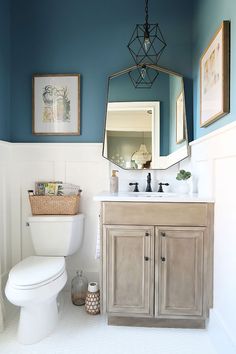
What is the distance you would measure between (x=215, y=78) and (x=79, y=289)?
193 cm

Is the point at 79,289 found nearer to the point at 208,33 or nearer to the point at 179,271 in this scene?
the point at 179,271

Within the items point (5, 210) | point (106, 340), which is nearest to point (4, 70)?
point (5, 210)

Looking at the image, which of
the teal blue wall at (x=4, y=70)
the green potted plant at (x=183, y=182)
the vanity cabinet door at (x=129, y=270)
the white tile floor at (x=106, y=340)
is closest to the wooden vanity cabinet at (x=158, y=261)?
the vanity cabinet door at (x=129, y=270)

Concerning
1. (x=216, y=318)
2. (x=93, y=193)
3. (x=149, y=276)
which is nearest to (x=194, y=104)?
(x=93, y=193)

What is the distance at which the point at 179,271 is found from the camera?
1.81 meters

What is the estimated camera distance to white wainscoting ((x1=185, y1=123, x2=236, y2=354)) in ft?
4.76

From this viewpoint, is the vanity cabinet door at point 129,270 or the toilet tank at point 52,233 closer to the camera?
the vanity cabinet door at point 129,270

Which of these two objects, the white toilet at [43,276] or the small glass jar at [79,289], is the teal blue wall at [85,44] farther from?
the small glass jar at [79,289]

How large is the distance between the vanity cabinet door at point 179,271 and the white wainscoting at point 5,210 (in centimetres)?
131

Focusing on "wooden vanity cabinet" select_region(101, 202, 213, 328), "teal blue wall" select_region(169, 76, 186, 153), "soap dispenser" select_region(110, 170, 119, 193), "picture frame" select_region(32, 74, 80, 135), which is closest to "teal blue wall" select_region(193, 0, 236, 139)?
"teal blue wall" select_region(169, 76, 186, 153)

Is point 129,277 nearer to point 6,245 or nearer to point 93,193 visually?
point 93,193

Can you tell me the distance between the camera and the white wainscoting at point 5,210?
2.20m

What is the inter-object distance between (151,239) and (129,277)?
1.02 ft

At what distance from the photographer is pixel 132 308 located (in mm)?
1847
